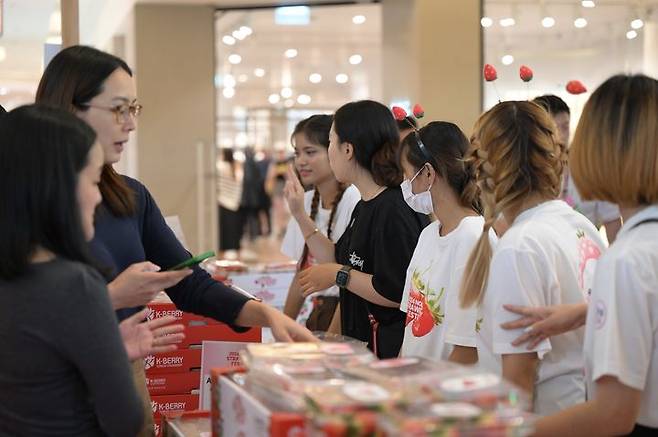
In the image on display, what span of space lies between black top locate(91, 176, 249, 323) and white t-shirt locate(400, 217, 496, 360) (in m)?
0.57

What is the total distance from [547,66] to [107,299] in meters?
7.27

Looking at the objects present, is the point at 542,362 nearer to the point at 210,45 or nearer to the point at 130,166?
the point at 210,45

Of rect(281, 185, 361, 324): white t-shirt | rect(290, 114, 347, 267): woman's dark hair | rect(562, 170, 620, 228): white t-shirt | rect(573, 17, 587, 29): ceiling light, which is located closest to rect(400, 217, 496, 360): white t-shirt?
rect(281, 185, 361, 324): white t-shirt

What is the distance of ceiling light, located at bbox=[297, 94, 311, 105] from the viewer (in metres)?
23.0

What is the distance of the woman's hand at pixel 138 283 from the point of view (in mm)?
2080

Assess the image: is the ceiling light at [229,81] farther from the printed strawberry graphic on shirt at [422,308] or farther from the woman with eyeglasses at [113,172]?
the woman with eyeglasses at [113,172]

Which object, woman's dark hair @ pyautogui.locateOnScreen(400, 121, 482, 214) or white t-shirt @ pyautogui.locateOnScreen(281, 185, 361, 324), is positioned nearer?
woman's dark hair @ pyautogui.locateOnScreen(400, 121, 482, 214)

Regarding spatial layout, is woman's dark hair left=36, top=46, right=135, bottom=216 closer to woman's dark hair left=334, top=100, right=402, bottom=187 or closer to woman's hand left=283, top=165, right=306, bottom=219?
woman's dark hair left=334, top=100, right=402, bottom=187

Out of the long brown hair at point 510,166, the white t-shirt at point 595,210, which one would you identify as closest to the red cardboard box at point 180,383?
the long brown hair at point 510,166

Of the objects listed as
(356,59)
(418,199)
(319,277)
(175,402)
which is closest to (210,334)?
(175,402)

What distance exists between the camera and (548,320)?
6.63 feet

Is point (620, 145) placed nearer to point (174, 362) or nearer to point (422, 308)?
point (422, 308)

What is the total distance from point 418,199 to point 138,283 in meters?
1.15

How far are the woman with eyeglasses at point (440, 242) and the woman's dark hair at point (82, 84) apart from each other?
0.88m
